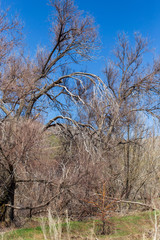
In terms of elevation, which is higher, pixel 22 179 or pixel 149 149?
pixel 149 149

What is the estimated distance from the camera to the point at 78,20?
1473cm

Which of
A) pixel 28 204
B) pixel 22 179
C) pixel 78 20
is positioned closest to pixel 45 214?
pixel 28 204

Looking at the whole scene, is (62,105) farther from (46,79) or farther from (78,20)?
(78,20)

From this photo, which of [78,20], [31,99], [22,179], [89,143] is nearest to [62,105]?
[31,99]

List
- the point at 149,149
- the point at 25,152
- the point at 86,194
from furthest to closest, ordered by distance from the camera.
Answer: the point at 149,149 < the point at 86,194 < the point at 25,152

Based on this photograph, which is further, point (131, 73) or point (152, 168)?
point (131, 73)

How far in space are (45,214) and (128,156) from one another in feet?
21.1

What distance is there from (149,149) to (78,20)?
8.38 metres

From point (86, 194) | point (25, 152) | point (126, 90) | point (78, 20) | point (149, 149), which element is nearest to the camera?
point (25, 152)

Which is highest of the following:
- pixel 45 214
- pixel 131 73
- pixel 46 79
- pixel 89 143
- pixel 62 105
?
pixel 131 73

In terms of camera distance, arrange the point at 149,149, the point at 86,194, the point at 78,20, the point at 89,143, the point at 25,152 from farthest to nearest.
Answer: the point at 149,149 < the point at 78,20 < the point at 89,143 < the point at 86,194 < the point at 25,152

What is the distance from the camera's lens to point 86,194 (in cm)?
1054

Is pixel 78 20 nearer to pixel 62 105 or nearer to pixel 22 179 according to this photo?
pixel 62 105

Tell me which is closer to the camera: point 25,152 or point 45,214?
point 25,152
